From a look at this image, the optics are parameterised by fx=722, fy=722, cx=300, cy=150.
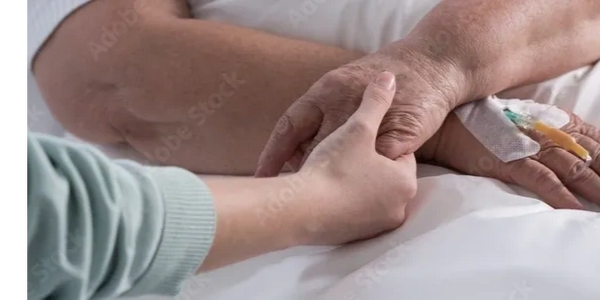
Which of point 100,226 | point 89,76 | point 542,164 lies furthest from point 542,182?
point 89,76

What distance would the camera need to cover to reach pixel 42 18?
1132 millimetres

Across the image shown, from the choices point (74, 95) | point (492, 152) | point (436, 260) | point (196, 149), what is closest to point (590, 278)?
point (436, 260)

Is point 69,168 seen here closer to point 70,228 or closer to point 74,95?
point 70,228

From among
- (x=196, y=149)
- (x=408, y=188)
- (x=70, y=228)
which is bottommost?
(x=196, y=149)

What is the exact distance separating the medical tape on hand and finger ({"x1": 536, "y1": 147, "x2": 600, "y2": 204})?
0.7 inches

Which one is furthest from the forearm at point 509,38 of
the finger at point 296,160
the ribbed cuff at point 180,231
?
the ribbed cuff at point 180,231

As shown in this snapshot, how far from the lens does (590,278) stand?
65 centimetres

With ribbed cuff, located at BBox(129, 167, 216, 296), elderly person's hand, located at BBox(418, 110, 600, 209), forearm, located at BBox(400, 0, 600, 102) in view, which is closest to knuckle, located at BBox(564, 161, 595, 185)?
elderly person's hand, located at BBox(418, 110, 600, 209)

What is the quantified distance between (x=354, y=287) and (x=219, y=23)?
1.68ft

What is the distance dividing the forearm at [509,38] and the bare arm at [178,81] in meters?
0.13

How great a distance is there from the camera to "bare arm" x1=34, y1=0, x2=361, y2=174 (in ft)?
3.26

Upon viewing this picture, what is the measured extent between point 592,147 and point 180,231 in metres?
0.55

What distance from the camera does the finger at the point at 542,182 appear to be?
836 millimetres

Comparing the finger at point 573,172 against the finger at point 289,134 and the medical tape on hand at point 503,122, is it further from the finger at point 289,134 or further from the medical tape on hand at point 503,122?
the finger at point 289,134
